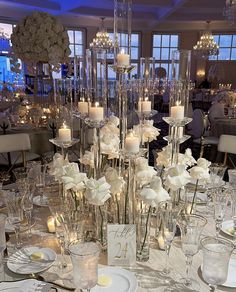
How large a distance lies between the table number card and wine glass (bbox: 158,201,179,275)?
109 millimetres

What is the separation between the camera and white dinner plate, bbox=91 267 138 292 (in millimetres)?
974

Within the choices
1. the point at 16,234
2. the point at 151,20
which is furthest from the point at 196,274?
the point at 151,20

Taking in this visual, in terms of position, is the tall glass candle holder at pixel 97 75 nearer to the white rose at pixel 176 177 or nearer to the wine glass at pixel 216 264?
the white rose at pixel 176 177

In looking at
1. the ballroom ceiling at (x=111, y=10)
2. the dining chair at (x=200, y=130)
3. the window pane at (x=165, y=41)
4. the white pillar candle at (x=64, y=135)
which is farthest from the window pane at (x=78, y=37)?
the white pillar candle at (x=64, y=135)

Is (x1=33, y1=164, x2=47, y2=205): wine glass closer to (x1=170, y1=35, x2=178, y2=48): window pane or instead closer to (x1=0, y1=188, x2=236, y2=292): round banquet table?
(x1=0, y1=188, x2=236, y2=292): round banquet table

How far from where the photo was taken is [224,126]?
466cm

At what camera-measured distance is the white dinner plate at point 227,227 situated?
1314mm

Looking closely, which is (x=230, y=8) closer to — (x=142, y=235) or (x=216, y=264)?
(x=142, y=235)

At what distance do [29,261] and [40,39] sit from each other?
2607 mm

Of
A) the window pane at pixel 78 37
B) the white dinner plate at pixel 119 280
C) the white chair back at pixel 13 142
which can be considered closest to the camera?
the white dinner plate at pixel 119 280

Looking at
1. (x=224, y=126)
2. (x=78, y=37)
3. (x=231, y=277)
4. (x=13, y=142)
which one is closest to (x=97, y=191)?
(x=231, y=277)

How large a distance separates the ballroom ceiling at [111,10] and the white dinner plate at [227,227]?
25.4 feet

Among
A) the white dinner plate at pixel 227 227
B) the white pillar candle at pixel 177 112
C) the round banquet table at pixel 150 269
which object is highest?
the white pillar candle at pixel 177 112

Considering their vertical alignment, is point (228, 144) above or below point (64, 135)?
below
